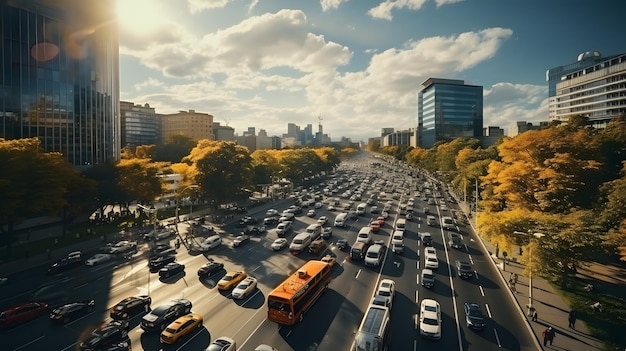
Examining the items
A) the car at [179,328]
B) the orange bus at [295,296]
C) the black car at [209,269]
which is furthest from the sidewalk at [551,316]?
the black car at [209,269]

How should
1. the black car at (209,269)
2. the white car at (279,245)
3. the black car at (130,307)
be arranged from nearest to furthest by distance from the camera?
1. the black car at (130,307)
2. the black car at (209,269)
3. the white car at (279,245)

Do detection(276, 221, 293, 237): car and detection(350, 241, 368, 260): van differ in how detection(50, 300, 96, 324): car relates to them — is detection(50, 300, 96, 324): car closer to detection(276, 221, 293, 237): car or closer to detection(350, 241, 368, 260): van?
detection(350, 241, 368, 260): van

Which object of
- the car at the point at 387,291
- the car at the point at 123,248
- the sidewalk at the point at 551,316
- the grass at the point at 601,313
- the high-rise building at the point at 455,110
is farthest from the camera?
the high-rise building at the point at 455,110

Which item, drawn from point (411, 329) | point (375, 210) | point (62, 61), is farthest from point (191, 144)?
point (411, 329)

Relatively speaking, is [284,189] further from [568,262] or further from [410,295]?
[568,262]

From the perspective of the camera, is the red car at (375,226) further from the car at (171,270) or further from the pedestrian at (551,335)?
the pedestrian at (551,335)

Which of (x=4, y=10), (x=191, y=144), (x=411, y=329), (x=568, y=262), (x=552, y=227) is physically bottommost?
(x=411, y=329)

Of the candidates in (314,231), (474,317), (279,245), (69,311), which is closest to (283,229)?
(314,231)
